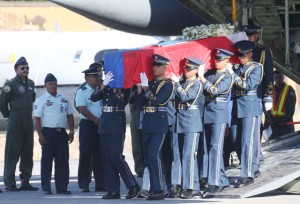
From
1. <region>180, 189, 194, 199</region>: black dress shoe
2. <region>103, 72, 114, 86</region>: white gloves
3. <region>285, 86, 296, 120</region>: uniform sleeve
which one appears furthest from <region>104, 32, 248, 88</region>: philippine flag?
<region>285, 86, 296, 120</region>: uniform sleeve

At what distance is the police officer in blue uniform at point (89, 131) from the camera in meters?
15.8

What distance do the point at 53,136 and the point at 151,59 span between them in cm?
222

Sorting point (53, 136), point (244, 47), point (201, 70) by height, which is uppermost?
point (244, 47)

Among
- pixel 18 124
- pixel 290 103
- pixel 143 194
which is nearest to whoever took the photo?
pixel 143 194

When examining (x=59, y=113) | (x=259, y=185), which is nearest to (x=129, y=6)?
(x=59, y=113)

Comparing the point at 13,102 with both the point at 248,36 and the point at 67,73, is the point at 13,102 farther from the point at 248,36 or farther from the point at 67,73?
the point at 67,73

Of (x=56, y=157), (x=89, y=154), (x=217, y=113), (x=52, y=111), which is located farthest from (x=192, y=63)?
(x=56, y=157)

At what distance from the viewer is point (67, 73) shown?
2550cm

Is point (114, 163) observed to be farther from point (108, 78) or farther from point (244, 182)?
point (244, 182)

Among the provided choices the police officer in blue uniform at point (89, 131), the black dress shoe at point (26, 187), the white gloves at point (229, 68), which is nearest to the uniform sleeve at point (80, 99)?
the police officer in blue uniform at point (89, 131)

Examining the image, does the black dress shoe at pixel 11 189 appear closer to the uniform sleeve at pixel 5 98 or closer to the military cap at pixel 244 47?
the uniform sleeve at pixel 5 98

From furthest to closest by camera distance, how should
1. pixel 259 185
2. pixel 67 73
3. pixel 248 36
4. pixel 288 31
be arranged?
pixel 67 73, pixel 288 31, pixel 248 36, pixel 259 185

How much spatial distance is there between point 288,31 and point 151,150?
9.36ft

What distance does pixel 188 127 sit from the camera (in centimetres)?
1423
